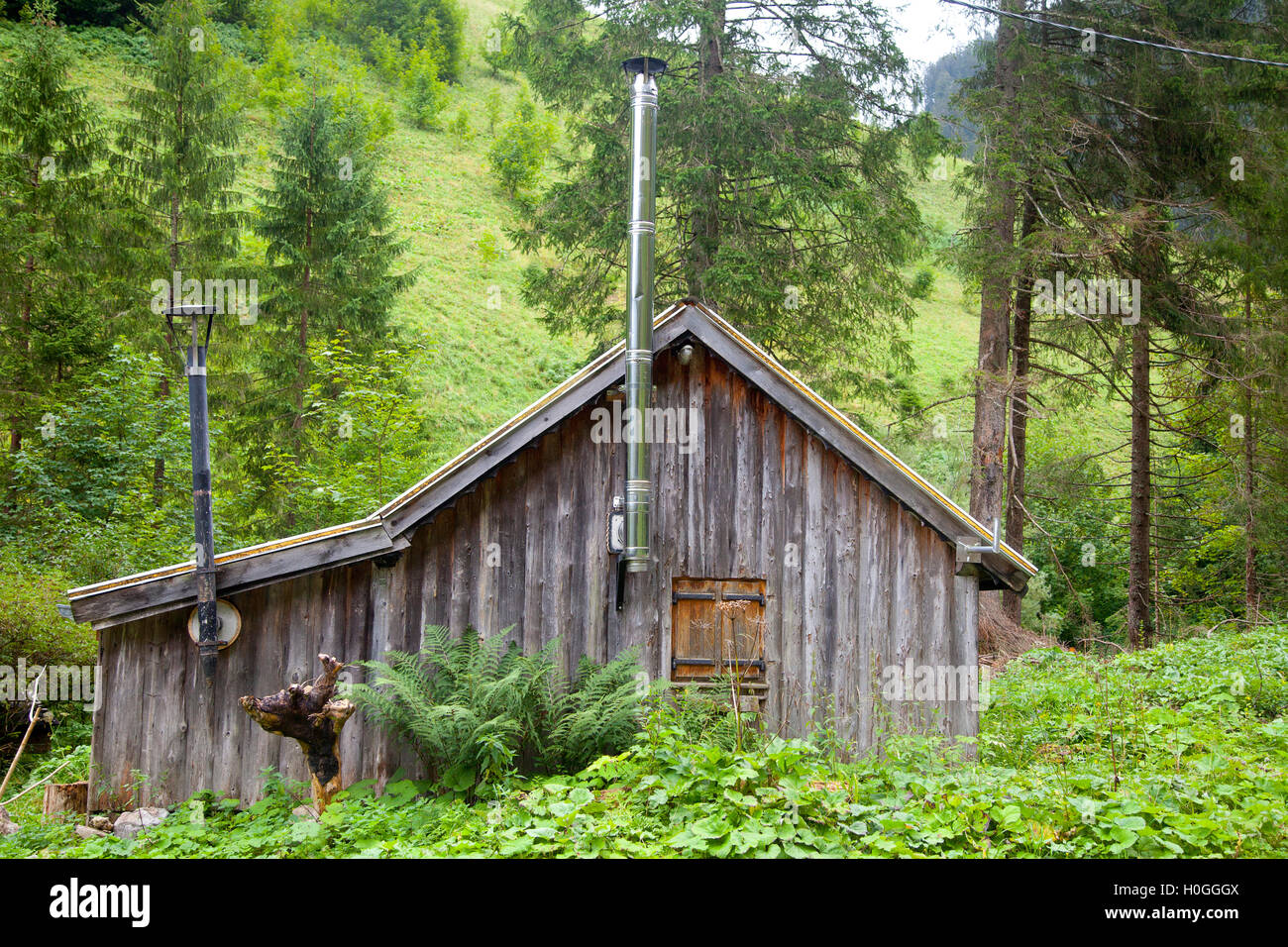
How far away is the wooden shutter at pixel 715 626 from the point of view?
27.5 ft

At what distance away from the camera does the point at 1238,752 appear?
23.1 feet

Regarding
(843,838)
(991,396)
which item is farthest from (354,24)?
(843,838)

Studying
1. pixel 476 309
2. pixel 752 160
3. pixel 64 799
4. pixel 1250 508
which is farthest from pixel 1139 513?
pixel 476 309

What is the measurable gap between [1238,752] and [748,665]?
3.94 metres

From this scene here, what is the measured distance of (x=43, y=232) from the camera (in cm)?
1753

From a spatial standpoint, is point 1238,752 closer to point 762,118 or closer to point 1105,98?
point 762,118

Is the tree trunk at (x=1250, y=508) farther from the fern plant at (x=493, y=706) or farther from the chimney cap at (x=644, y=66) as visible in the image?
the fern plant at (x=493, y=706)

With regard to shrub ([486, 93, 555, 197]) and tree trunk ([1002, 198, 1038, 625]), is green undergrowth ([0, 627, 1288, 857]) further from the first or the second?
shrub ([486, 93, 555, 197])

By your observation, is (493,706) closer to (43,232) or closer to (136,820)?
(136,820)

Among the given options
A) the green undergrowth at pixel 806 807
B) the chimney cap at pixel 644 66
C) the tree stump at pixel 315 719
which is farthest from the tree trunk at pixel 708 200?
the tree stump at pixel 315 719

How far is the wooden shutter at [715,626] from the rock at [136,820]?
4526 mm

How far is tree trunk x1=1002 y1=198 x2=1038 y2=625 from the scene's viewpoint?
54.0 feet

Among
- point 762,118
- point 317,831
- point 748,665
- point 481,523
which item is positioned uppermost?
point 762,118

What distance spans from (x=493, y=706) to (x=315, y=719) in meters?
1.43
